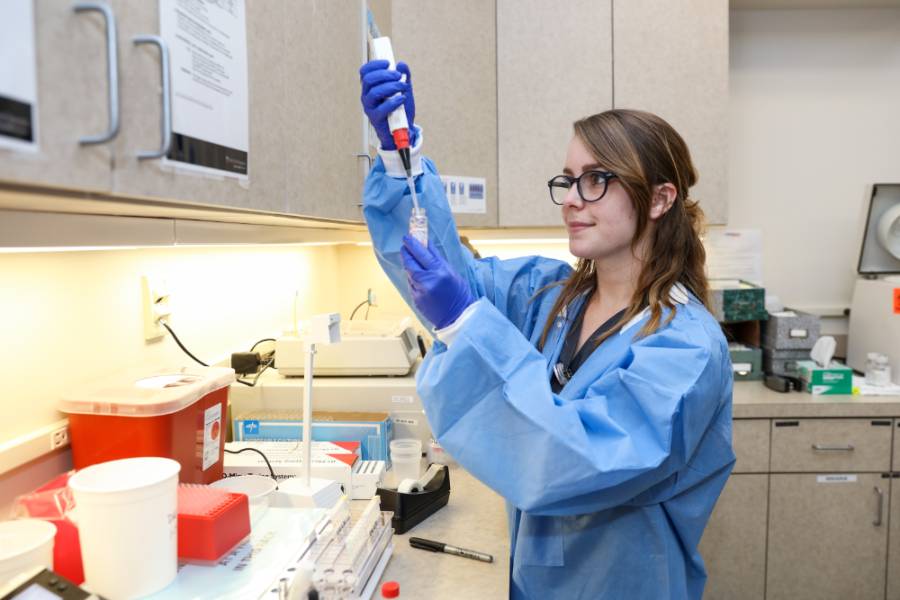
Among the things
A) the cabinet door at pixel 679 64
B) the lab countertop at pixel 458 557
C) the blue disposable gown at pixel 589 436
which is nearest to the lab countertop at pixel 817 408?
the cabinet door at pixel 679 64

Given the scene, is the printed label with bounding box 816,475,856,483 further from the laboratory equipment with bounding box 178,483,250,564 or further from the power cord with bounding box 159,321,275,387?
the laboratory equipment with bounding box 178,483,250,564

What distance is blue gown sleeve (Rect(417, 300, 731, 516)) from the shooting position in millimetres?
950

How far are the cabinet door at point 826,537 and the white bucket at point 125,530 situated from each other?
6.80ft

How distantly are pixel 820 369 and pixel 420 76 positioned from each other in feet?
5.68

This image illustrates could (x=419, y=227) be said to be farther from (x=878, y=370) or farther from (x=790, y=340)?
(x=878, y=370)

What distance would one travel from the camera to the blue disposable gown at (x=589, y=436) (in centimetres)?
96

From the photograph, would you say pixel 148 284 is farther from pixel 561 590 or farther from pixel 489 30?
pixel 489 30

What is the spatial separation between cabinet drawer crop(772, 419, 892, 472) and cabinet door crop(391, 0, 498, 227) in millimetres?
1256

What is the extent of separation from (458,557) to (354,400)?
0.60 meters

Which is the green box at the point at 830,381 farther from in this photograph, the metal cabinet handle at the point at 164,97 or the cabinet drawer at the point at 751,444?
the metal cabinet handle at the point at 164,97

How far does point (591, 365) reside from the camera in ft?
3.91

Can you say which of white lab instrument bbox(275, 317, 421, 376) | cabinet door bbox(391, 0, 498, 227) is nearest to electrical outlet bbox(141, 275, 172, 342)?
white lab instrument bbox(275, 317, 421, 376)

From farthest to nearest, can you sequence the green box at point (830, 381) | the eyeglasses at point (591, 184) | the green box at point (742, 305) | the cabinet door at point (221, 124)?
the green box at point (742, 305), the green box at point (830, 381), the eyeglasses at point (591, 184), the cabinet door at point (221, 124)

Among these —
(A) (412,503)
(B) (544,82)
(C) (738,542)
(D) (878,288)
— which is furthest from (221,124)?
(D) (878,288)
